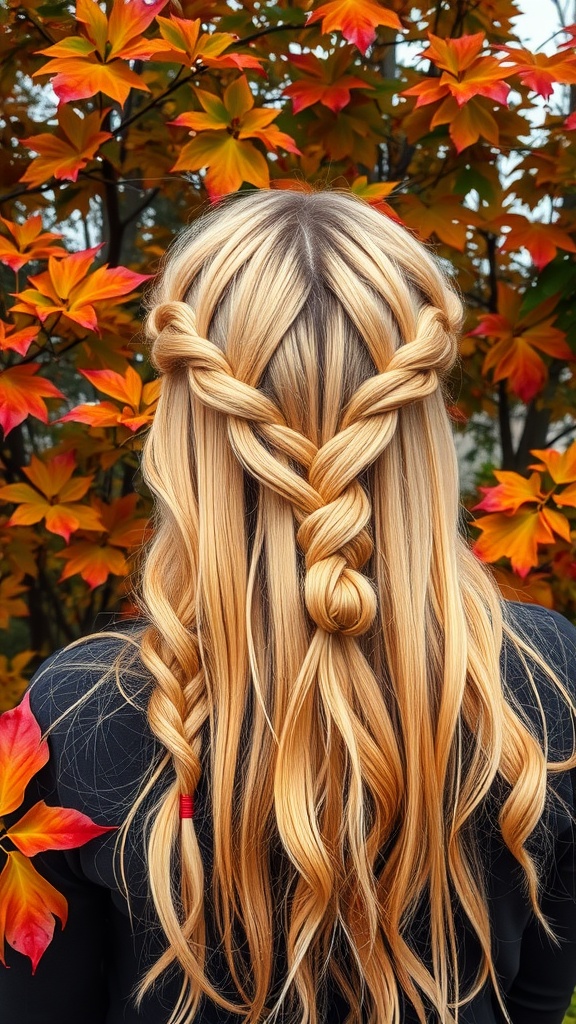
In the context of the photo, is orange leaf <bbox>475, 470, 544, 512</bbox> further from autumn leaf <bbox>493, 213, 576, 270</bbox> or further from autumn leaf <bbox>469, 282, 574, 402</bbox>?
autumn leaf <bbox>493, 213, 576, 270</bbox>

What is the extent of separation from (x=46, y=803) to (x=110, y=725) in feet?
0.48

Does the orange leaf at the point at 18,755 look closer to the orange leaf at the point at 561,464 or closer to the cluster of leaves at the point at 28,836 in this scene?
the cluster of leaves at the point at 28,836

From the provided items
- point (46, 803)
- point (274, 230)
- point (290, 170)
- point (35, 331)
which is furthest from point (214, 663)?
point (290, 170)

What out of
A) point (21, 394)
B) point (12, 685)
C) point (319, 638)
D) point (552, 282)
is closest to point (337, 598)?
point (319, 638)

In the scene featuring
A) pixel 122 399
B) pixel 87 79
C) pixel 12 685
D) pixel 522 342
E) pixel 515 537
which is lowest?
pixel 12 685

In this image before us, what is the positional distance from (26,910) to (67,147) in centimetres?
130

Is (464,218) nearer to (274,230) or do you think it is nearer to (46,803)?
(274,230)

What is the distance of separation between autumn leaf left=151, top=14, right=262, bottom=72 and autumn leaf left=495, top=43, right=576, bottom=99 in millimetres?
449

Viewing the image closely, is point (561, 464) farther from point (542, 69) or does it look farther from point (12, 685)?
point (12, 685)

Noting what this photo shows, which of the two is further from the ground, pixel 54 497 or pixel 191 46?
pixel 191 46

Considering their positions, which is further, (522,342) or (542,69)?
(522,342)

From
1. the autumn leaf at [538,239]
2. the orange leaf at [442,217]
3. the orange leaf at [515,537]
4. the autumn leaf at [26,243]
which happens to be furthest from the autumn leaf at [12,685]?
the autumn leaf at [538,239]

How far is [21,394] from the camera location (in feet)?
5.06

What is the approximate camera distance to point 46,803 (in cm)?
110
